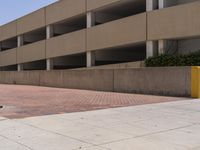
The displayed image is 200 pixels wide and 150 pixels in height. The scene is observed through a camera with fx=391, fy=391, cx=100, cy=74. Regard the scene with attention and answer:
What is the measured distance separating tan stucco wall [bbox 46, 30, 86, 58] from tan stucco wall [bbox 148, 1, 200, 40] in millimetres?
9799

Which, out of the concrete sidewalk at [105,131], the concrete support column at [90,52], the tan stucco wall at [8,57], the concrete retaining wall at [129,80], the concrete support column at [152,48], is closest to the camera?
the concrete sidewalk at [105,131]

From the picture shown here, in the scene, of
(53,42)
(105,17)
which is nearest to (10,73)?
(53,42)

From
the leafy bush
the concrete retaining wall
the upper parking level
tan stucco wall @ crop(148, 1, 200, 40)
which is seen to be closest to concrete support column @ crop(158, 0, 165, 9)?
the upper parking level

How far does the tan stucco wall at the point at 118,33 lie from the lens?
1125 inches

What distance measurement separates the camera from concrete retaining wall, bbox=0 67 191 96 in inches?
770

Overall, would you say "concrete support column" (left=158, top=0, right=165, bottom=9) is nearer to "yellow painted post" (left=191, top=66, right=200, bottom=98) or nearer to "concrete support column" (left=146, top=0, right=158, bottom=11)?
"concrete support column" (left=146, top=0, right=158, bottom=11)

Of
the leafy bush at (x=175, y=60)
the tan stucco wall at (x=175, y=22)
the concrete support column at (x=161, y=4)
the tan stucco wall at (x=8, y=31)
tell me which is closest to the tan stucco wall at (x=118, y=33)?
the tan stucco wall at (x=175, y=22)

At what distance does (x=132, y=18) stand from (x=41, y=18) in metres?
17.0

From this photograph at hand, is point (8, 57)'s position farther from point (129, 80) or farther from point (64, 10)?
point (129, 80)

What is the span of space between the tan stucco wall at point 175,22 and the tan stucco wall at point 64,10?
398 inches

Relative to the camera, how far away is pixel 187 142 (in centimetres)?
834

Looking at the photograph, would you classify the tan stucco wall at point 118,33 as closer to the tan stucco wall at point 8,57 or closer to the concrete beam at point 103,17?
the concrete beam at point 103,17

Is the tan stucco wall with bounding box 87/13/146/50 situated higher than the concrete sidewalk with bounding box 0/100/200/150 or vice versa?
the tan stucco wall with bounding box 87/13/146/50

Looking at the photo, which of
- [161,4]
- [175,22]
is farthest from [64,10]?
[175,22]
